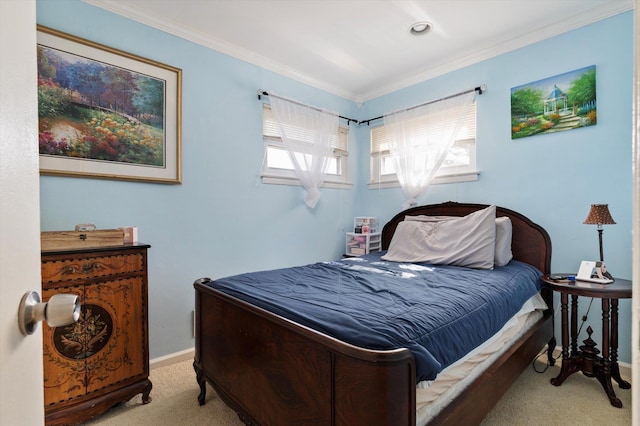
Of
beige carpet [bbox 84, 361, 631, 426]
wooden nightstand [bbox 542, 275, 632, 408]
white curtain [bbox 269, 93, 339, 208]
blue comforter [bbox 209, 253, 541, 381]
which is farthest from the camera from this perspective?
white curtain [bbox 269, 93, 339, 208]

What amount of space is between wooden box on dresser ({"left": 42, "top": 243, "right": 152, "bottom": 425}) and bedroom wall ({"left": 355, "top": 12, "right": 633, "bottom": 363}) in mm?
2745

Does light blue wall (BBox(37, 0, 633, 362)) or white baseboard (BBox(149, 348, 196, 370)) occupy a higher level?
light blue wall (BBox(37, 0, 633, 362))

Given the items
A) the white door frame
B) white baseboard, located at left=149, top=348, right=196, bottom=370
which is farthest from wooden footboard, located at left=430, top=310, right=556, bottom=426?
white baseboard, located at left=149, top=348, right=196, bottom=370

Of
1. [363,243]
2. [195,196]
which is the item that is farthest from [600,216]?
[195,196]

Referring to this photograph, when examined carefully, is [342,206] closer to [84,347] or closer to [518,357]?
[518,357]

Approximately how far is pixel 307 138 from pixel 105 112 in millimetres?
1780

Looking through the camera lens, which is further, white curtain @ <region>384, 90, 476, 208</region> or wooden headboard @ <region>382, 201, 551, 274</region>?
white curtain @ <region>384, 90, 476, 208</region>

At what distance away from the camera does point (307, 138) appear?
333 centimetres

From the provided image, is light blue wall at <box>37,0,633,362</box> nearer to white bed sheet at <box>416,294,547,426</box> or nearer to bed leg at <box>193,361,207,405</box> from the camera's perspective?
bed leg at <box>193,361,207,405</box>

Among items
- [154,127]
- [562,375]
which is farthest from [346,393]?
[154,127]

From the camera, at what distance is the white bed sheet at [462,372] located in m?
1.18

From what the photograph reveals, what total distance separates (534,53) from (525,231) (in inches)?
58.4

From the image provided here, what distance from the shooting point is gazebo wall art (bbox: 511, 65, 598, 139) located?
235 centimetres

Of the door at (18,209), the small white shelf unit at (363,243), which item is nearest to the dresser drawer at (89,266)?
the door at (18,209)
